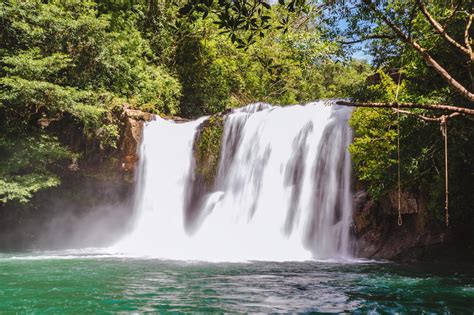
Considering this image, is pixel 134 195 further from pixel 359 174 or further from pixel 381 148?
Result: pixel 381 148

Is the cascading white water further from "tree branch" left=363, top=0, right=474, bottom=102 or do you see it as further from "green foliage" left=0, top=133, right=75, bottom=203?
"tree branch" left=363, top=0, right=474, bottom=102

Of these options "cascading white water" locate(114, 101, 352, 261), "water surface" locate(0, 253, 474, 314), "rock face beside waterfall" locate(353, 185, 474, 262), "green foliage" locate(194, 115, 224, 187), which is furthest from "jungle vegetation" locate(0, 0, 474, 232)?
"green foliage" locate(194, 115, 224, 187)

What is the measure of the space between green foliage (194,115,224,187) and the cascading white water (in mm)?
358

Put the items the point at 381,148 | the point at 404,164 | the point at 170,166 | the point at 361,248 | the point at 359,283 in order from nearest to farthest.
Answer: the point at 359,283 → the point at 404,164 → the point at 381,148 → the point at 361,248 → the point at 170,166

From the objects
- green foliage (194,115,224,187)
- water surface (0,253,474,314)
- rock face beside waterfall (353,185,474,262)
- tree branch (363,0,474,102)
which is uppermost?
green foliage (194,115,224,187)

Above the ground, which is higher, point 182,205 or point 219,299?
point 182,205

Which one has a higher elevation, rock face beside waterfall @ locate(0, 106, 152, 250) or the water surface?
rock face beside waterfall @ locate(0, 106, 152, 250)

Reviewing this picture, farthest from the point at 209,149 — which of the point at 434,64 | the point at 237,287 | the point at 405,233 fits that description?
the point at 434,64

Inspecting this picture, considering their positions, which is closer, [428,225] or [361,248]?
[428,225]

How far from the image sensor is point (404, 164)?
11.1 metres

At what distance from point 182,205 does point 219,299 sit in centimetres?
1400

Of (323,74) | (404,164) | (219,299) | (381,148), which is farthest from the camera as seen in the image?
(323,74)

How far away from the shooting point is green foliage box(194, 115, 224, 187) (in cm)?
2067

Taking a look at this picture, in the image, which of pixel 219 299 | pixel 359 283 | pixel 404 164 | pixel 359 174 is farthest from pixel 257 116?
pixel 219 299
